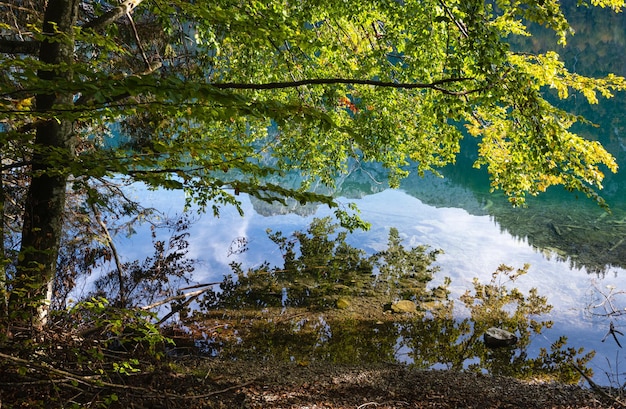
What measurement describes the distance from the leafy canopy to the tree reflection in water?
3.85m

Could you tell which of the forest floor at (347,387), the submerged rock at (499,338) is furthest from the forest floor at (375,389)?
the submerged rock at (499,338)

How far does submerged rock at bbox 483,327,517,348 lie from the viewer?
908 centimetres

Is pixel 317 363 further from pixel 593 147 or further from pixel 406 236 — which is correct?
pixel 406 236

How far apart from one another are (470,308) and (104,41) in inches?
439

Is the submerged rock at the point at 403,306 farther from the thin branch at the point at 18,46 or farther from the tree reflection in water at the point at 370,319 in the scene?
the thin branch at the point at 18,46

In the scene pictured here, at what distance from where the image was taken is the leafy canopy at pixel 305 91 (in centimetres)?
256

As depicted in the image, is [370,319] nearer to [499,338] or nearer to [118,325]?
[499,338]

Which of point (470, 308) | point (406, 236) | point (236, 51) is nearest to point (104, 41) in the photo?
point (236, 51)

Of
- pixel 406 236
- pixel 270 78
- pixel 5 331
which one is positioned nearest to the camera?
pixel 5 331

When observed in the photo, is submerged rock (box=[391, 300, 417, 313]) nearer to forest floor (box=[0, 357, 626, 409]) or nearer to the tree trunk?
forest floor (box=[0, 357, 626, 409])

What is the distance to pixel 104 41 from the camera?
11.3 ft

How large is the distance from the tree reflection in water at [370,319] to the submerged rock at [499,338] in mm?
153

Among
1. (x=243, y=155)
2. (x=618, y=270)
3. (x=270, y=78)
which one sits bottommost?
(x=618, y=270)

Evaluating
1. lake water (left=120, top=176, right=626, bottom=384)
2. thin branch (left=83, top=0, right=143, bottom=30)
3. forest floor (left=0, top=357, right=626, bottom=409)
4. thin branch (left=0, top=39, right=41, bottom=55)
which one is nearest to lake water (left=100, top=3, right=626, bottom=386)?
lake water (left=120, top=176, right=626, bottom=384)
